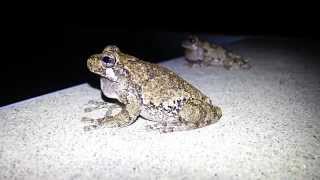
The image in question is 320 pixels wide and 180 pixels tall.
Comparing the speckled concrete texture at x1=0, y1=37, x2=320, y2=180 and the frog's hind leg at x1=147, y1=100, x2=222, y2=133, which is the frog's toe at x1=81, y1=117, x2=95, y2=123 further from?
the frog's hind leg at x1=147, y1=100, x2=222, y2=133

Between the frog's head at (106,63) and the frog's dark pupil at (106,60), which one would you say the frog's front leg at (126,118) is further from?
the frog's dark pupil at (106,60)

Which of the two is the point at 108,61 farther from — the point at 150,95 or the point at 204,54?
the point at 204,54

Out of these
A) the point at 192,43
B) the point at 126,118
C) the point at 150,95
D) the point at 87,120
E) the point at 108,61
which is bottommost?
the point at 87,120

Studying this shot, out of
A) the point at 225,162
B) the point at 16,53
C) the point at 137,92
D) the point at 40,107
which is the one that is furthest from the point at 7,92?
the point at 225,162

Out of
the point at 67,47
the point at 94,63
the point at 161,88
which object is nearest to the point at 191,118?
the point at 161,88

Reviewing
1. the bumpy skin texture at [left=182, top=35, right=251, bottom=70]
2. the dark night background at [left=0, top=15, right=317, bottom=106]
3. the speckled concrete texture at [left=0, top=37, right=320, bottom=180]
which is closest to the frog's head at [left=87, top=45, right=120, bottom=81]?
the speckled concrete texture at [left=0, top=37, right=320, bottom=180]

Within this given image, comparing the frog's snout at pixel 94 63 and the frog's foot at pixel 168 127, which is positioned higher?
the frog's snout at pixel 94 63

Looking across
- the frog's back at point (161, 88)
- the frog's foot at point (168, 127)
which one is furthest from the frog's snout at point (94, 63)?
the frog's foot at point (168, 127)
